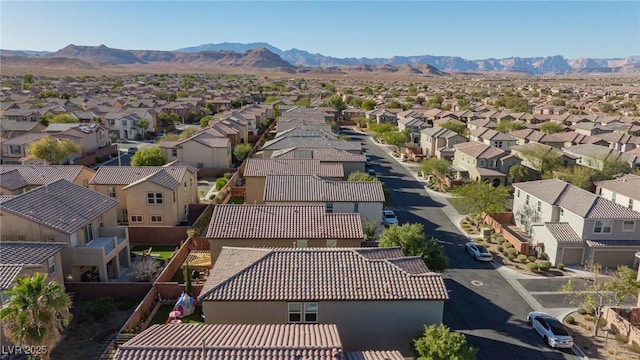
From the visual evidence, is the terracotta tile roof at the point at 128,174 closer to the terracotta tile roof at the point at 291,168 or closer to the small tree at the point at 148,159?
the terracotta tile roof at the point at 291,168

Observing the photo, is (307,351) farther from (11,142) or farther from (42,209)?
(11,142)

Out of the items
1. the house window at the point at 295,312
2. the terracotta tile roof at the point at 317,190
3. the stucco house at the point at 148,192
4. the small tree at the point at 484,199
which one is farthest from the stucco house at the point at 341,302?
the small tree at the point at 484,199

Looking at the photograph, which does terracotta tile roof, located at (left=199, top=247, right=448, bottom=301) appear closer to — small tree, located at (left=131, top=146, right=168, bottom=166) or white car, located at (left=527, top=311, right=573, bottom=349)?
white car, located at (left=527, top=311, right=573, bottom=349)

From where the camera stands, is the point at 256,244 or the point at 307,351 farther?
the point at 256,244

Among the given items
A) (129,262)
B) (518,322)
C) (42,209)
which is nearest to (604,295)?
(518,322)

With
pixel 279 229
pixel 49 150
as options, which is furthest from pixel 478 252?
pixel 49 150

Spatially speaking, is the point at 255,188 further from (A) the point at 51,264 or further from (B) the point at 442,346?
Result: (B) the point at 442,346
